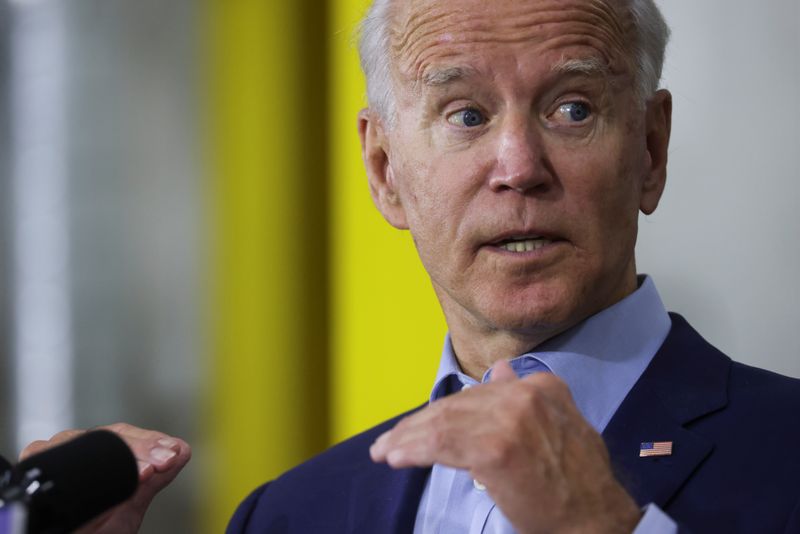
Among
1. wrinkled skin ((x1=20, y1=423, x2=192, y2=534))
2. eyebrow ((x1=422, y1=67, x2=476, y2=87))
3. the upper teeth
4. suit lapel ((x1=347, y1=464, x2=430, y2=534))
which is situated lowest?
suit lapel ((x1=347, y1=464, x2=430, y2=534))

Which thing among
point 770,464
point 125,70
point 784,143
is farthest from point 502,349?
point 125,70

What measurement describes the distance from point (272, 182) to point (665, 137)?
1.36 m

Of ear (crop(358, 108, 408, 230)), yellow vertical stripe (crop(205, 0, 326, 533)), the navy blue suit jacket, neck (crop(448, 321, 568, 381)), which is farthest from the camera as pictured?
yellow vertical stripe (crop(205, 0, 326, 533))

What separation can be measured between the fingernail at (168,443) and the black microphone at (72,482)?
332mm

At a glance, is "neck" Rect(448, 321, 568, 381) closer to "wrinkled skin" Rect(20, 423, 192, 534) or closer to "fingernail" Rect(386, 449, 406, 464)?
"wrinkled skin" Rect(20, 423, 192, 534)

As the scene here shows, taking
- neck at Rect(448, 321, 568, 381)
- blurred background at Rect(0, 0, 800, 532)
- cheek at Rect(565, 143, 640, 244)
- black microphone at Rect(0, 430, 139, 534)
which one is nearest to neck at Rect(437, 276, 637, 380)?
neck at Rect(448, 321, 568, 381)

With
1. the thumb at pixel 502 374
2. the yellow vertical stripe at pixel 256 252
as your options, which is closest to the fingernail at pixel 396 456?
the thumb at pixel 502 374

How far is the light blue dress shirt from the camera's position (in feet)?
5.88

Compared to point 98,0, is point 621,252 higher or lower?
lower

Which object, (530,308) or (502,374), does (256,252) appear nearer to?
(530,308)

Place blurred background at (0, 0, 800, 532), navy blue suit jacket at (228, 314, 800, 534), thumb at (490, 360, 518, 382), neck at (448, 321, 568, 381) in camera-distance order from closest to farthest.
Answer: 1. thumb at (490, 360, 518, 382)
2. navy blue suit jacket at (228, 314, 800, 534)
3. neck at (448, 321, 568, 381)
4. blurred background at (0, 0, 800, 532)

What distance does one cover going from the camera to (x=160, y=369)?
308 centimetres

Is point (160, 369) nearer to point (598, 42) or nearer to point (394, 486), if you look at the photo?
point (394, 486)

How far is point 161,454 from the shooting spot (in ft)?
5.50
